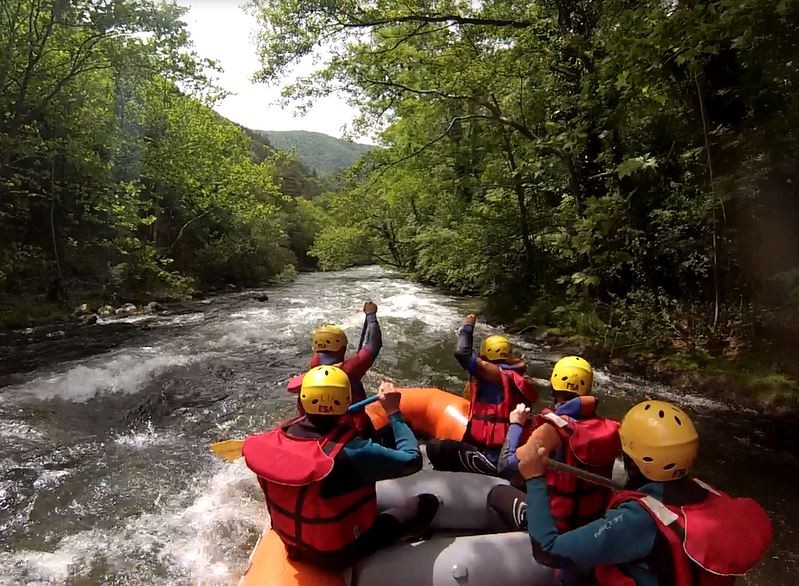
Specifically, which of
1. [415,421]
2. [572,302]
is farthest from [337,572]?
[572,302]

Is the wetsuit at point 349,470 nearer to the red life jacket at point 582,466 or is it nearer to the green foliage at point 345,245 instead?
the red life jacket at point 582,466

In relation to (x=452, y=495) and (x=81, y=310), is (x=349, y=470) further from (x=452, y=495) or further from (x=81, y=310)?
(x=81, y=310)

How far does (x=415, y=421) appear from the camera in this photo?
17.9 ft

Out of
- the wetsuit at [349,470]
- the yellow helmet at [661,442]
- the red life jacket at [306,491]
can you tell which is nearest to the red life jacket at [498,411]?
the wetsuit at [349,470]

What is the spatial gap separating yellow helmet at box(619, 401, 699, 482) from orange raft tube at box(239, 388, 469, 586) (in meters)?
1.65

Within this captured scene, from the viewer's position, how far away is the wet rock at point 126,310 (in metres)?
13.9

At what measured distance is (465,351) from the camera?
421 centimetres

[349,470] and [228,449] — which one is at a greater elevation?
[349,470]

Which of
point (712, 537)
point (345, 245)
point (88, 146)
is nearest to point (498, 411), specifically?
point (712, 537)

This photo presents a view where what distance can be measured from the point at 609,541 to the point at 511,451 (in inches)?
55.1

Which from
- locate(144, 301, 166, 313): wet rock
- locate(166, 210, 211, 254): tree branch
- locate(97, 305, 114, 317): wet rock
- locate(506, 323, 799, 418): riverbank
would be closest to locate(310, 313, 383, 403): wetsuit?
locate(506, 323, 799, 418): riverbank

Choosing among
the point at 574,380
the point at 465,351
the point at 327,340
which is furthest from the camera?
the point at 327,340

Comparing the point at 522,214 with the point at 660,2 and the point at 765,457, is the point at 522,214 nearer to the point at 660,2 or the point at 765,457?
the point at 660,2

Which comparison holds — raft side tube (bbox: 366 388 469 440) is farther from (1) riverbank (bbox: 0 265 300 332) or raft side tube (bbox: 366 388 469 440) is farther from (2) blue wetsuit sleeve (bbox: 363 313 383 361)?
(1) riverbank (bbox: 0 265 300 332)
